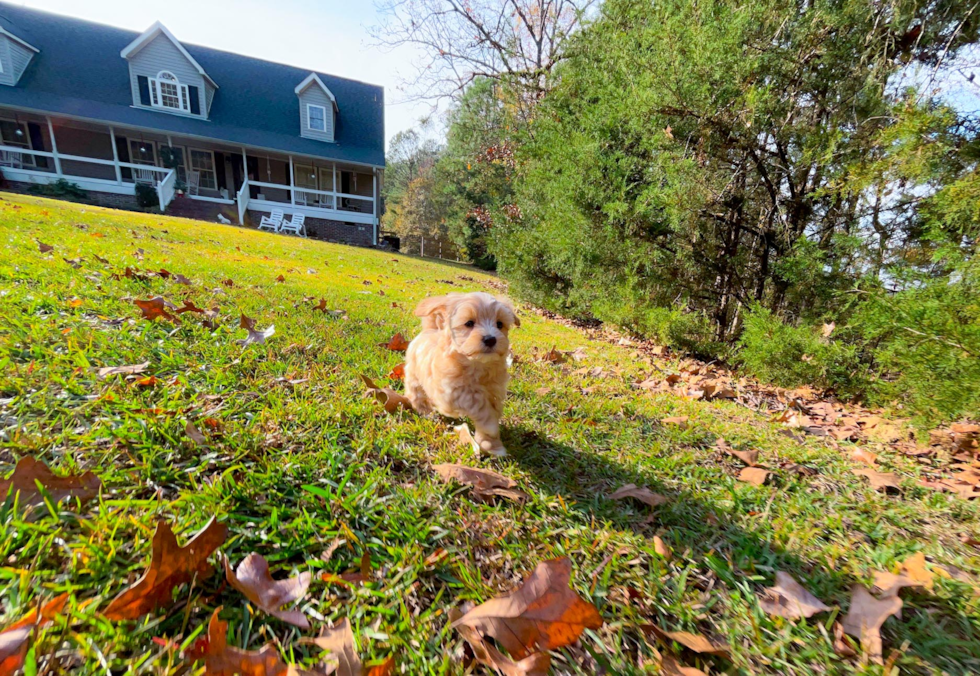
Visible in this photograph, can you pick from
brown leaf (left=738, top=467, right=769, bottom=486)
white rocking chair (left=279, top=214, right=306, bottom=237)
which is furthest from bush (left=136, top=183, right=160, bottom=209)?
brown leaf (left=738, top=467, right=769, bottom=486)

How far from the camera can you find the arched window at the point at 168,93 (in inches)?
853

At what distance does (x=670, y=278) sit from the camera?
630 cm

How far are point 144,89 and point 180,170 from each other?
13.2 feet

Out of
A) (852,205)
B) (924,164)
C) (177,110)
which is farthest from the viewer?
(177,110)

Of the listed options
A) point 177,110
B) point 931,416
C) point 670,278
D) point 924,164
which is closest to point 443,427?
point 931,416

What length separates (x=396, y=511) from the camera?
178 centimetres

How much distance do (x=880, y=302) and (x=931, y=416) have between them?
98cm

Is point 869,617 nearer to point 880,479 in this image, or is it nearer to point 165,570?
point 880,479

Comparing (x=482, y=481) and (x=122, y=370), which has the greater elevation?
(x=122, y=370)

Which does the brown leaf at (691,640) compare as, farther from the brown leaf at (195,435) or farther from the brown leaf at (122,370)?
the brown leaf at (122,370)

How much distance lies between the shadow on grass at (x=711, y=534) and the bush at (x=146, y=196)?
25.3 meters

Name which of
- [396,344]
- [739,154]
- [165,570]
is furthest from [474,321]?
[739,154]

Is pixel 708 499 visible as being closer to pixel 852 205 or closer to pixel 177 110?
pixel 852 205

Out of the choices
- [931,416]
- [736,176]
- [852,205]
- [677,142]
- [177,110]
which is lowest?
[931,416]
